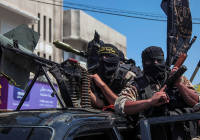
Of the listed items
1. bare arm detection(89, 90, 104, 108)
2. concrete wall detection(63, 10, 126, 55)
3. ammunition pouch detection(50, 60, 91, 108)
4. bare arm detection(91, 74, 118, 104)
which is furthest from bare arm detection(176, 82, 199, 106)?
concrete wall detection(63, 10, 126, 55)

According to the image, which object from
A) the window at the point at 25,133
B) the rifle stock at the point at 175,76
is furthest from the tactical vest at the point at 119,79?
the window at the point at 25,133

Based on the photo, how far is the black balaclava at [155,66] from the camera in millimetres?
3299

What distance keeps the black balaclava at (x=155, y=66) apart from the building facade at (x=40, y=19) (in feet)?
48.0

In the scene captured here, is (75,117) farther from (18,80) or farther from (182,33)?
(182,33)

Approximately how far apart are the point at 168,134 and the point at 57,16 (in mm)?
19956

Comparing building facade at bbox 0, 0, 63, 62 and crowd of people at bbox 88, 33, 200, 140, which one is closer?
crowd of people at bbox 88, 33, 200, 140

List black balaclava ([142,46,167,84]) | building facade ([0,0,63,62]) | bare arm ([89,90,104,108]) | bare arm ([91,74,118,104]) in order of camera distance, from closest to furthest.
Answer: black balaclava ([142,46,167,84]) → bare arm ([91,74,118,104]) → bare arm ([89,90,104,108]) → building facade ([0,0,63,62])

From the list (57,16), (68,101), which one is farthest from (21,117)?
(57,16)

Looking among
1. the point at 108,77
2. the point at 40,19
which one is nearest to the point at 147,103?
the point at 108,77

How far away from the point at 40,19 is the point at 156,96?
18776mm

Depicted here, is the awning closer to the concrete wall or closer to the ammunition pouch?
the concrete wall

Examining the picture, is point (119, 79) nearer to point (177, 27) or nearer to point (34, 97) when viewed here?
point (177, 27)

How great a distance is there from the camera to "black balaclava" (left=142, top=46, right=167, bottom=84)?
3.30m

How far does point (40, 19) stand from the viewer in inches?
816
